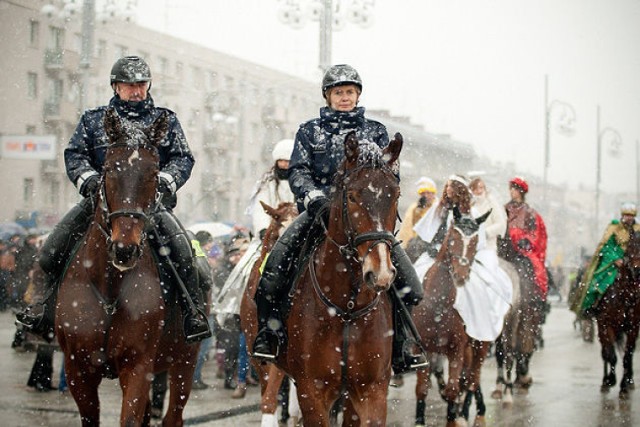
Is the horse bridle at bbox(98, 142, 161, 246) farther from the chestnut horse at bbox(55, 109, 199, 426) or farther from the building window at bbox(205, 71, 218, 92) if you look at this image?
the building window at bbox(205, 71, 218, 92)

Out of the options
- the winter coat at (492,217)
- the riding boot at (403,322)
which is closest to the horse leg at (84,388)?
the riding boot at (403,322)

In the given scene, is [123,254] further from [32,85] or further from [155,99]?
[32,85]

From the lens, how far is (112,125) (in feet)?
23.5

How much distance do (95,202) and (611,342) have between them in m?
11.2

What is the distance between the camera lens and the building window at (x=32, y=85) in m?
58.8

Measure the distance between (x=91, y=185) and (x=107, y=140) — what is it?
0.59m

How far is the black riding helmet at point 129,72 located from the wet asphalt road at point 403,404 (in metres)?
4.76

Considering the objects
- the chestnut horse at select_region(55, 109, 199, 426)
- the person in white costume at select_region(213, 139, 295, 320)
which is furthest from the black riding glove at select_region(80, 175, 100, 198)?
the person in white costume at select_region(213, 139, 295, 320)

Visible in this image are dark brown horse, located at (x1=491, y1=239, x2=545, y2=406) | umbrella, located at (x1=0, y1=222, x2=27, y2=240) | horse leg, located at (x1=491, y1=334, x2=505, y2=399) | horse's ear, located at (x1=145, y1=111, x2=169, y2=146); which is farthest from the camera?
umbrella, located at (x1=0, y1=222, x2=27, y2=240)

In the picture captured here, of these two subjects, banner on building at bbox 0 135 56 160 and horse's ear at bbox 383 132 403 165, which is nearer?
horse's ear at bbox 383 132 403 165

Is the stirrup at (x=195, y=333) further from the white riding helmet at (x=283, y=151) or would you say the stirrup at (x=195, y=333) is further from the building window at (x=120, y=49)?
the building window at (x=120, y=49)

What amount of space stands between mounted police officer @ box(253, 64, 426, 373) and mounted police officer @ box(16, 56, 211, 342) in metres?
0.76

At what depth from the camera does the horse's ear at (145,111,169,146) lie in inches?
289

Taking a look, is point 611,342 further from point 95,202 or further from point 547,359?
point 95,202
